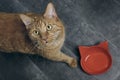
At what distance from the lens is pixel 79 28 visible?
2188mm

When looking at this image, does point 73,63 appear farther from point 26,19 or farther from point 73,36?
point 26,19

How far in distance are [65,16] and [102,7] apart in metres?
0.30

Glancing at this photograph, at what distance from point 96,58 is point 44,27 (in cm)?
52

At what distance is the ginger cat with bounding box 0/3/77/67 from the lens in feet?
5.68

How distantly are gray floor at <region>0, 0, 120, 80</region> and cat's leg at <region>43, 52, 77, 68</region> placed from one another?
42 millimetres

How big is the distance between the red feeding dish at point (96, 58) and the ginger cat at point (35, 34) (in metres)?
0.08

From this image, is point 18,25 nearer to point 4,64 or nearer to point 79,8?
point 4,64

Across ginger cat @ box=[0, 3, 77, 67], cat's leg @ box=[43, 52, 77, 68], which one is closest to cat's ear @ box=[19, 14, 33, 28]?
ginger cat @ box=[0, 3, 77, 67]

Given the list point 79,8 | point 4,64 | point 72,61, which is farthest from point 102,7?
point 4,64

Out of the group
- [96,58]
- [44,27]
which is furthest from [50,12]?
[96,58]

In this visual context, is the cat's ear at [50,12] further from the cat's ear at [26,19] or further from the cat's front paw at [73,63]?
the cat's front paw at [73,63]

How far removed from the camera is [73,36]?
216 cm

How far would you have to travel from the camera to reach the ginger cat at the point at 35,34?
173 cm

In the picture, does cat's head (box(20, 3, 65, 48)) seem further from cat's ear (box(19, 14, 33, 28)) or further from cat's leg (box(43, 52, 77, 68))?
cat's leg (box(43, 52, 77, 68))
